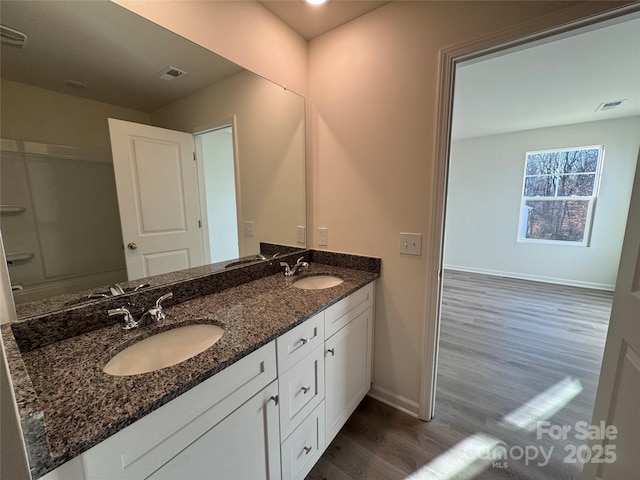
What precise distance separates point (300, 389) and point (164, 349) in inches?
22.7

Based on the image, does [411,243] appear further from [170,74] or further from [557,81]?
[557,81]

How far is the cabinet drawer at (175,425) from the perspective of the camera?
1.92 feet

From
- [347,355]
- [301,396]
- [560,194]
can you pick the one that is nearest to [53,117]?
[301,396]

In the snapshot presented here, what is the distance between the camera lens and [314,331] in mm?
1196

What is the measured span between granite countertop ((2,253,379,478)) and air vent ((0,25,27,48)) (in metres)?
0.89

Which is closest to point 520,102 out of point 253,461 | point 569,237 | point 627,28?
point 627,28

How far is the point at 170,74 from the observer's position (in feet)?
4.06

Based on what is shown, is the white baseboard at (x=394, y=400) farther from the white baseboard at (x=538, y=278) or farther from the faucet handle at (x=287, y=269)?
the white baseboard at (x=538, y=278)

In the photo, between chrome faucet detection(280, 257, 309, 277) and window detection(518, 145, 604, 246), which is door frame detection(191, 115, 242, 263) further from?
window detection(518, 145, 604, 246)

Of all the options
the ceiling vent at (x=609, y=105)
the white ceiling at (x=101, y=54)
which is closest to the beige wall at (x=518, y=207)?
the ceiling vent at (x=609, y=105)

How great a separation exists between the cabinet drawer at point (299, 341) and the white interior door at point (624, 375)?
111 centimetres

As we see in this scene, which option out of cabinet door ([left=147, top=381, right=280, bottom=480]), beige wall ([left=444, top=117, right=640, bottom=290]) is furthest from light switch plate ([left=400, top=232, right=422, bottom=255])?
beige wall ([left=444, top=117, right=640, bottom=290])

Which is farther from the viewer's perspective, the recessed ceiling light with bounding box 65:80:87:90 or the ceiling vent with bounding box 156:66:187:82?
the ceiling vent with bounding box 156:66:187:82

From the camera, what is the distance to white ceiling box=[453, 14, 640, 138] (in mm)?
1863
